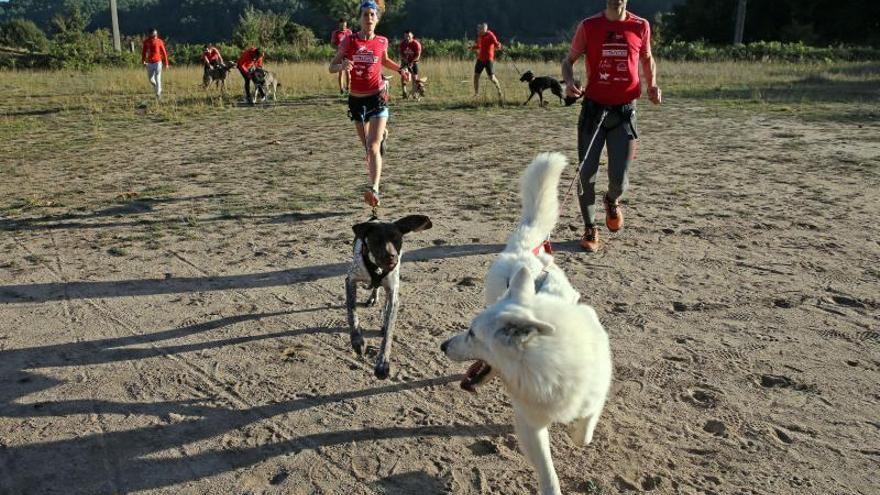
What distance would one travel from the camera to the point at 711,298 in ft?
16.8

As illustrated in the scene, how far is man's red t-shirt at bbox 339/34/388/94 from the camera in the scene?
7.15 meters

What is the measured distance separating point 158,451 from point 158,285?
2.51m

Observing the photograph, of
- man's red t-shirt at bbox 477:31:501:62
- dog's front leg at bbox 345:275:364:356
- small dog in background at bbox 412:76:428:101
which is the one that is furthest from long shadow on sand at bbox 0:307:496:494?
small dog in background at bbox 412:76:428:101

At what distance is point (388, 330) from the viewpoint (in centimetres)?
429

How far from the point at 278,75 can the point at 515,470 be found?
82.7 ft

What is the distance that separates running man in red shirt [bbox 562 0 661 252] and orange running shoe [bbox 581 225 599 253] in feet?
0.04

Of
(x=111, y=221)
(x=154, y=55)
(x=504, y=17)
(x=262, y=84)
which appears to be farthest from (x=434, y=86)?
(x=504, y=17)

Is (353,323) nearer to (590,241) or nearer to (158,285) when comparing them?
(158,285)

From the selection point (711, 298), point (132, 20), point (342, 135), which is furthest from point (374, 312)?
point (132, 20)

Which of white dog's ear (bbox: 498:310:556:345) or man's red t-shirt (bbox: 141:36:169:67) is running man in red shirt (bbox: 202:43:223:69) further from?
white dog's ear (bbox: 498:310:556:345)

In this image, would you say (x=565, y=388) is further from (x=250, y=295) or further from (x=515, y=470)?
(x=250, y=295)

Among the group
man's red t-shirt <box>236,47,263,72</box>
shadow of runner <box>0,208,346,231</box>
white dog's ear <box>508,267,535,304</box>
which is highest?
man's red t-shirt <box>236,47,263,72</box>

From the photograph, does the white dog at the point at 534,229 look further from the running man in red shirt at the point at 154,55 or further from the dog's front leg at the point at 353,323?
the running man in red shirt at the point at 154,55

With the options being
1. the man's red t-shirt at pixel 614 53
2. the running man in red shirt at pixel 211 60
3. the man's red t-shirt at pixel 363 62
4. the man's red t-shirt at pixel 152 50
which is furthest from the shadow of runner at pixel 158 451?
the running man in red shirt at pixel 211 60
